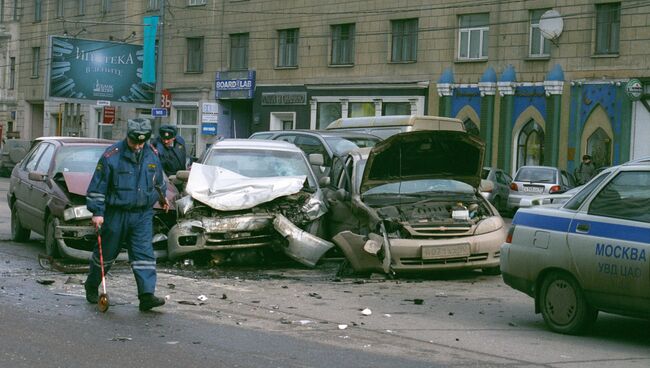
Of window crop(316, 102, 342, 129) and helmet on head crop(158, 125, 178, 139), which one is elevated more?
window crop(316, 102, 342, 129)

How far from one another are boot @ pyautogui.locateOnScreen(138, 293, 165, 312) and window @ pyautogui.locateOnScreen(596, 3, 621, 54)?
2602 cm

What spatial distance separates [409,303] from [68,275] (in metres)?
4.13

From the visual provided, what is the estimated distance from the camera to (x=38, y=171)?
15820 millimetres

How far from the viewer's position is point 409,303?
11398 mm

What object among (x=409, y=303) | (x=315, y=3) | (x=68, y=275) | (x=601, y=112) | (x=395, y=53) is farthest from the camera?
(x=315, y=3)

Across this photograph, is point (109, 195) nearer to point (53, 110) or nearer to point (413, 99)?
point (413, 99)

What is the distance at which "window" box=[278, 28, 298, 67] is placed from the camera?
44438 mm

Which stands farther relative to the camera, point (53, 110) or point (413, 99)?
point (53, 110)

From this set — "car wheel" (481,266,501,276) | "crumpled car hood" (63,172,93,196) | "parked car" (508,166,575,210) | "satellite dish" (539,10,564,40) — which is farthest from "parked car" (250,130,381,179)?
"satellite dish" (539,10,564,40)

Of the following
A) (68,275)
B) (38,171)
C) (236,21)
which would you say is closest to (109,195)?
(68,275)

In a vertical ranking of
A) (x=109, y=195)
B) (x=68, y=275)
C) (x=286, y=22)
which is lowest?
(x=68, y=275)

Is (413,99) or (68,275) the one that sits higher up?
(413,99)

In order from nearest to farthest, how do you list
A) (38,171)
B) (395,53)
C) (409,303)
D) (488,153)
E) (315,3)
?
(409,303) < (38,171) < (488,153) < (395,53) < (315,3)

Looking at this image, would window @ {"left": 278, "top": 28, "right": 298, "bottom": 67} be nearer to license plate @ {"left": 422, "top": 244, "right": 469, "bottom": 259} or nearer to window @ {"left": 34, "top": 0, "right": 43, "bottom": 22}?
Result: window @ {"left": 34, "top": 0, "right": 43, "bottom": 22}
